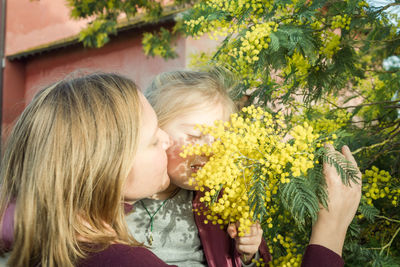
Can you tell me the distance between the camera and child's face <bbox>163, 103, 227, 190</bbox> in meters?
1.97

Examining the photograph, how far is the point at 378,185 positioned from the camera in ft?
6.01

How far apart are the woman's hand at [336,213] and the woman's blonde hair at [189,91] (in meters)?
0.82

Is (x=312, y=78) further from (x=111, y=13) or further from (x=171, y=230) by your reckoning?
(x=111, y=13)

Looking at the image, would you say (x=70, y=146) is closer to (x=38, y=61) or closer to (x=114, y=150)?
(x=114, y=150)

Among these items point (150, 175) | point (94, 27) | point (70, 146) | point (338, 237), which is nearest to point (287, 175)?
point (338, 237)

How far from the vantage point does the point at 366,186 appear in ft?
5.70

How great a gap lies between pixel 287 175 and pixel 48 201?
0.93 meters

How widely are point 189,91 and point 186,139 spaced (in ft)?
1.13

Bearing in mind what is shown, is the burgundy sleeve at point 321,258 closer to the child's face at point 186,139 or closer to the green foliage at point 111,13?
the child's face at point 186,139

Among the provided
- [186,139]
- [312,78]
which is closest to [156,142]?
[186,139]

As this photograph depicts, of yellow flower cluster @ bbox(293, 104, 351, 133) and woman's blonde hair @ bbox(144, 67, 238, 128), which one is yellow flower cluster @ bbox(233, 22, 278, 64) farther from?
yellow flower cluster @ bbox(293, 104, 351, 133)

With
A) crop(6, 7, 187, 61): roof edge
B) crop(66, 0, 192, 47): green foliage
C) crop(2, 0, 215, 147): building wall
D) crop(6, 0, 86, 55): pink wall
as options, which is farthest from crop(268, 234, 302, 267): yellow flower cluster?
crop(6, 0, 86, 55): pink wall

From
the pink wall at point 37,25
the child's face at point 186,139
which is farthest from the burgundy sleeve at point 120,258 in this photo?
the pink wall at point 37,25

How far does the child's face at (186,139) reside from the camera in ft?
6.46
